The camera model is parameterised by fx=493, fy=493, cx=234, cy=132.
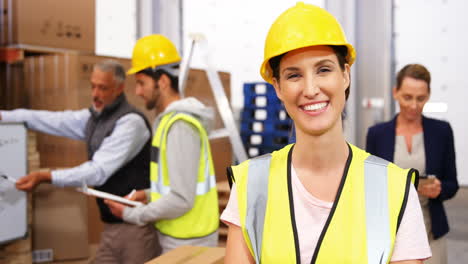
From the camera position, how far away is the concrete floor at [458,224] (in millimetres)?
3854

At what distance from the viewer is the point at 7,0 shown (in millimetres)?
3213

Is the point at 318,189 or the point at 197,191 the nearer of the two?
the point at 318,189

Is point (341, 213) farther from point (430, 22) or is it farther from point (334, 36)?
point (430, 22)

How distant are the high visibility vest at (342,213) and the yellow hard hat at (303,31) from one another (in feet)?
0.93

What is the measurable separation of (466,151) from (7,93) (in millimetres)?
3514

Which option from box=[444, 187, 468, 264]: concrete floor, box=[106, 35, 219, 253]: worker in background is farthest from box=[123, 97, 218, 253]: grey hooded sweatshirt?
box=[444, 187, 468, 264]: concrete floor

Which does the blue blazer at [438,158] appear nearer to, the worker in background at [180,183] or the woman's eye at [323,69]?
the worker in background at [180,183]

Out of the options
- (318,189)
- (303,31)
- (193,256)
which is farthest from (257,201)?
(193,256)

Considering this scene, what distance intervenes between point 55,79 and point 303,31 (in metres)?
2.61

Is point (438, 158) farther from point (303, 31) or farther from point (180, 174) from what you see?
point (303, 31)

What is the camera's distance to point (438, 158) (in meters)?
2.35

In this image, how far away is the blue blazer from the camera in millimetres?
2320

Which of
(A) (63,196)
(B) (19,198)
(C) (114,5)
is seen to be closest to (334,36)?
(B) (19,198)

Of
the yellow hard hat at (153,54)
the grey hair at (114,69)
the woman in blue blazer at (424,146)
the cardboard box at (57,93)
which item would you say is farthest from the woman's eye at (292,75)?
the cardboard box at (57,93)
